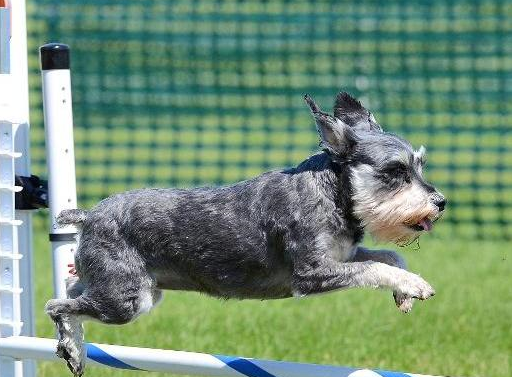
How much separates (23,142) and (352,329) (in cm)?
278

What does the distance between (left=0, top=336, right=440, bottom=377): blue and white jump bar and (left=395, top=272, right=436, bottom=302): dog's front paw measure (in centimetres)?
33

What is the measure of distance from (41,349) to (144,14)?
8.59 m

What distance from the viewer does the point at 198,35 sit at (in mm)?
14000

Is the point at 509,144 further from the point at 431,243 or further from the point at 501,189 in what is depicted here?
the point at 431,243

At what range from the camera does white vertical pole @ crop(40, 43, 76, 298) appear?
5.41m

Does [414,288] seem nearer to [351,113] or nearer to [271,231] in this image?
[271,231]

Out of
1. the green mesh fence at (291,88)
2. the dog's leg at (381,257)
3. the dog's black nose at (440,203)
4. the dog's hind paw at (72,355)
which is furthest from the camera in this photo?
the green mesh fence at (291,88)

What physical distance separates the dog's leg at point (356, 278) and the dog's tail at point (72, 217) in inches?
37.0

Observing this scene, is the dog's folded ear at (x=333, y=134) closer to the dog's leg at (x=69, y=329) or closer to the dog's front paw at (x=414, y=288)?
the dog's front paw at (x=414, y=288)

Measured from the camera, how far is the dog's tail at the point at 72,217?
5.00 meters

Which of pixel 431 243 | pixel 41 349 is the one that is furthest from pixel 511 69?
pixel 41 349

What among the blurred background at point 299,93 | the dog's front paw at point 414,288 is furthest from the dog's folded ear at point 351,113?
the blurred background at point 299,93

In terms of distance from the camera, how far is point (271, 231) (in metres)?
4.65

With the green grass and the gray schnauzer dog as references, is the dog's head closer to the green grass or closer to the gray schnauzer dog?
the gray schnauzer dog
